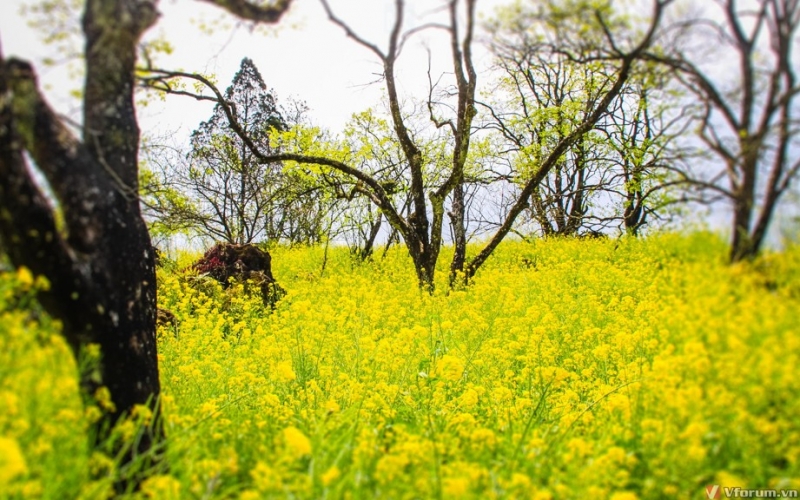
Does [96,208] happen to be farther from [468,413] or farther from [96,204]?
[468,413]

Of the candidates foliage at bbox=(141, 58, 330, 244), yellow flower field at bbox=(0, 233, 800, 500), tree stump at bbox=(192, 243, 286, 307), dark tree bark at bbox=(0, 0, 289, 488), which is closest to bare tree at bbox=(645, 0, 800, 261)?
yellow flower field at bbox=(0, 233, 800, 500)

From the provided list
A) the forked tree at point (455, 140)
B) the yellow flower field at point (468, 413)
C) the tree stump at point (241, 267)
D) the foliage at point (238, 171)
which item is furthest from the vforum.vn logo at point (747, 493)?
the foliage at point (238, 171)

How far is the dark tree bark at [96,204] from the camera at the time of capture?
101 inches

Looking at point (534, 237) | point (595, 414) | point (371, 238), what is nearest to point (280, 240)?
point (371, 238)

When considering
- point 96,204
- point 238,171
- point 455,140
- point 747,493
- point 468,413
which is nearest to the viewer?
point 747,493

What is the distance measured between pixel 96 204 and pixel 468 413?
2930 millimetres

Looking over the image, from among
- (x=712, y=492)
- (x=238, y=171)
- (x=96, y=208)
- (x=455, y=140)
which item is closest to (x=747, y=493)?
(x=712, y=492)

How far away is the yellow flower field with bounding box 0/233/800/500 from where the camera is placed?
254cm

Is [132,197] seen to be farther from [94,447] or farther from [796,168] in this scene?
[796,168]

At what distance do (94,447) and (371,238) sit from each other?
11492 millimetres

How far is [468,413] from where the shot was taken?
13.4 feet

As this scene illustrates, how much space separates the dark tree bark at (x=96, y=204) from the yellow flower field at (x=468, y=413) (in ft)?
0.60

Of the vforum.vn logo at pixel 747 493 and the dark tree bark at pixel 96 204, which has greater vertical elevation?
the dark tree bark at pixel 96 204

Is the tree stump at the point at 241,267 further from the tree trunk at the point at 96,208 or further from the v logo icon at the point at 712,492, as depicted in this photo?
the v logo icon at the point at 712,492
